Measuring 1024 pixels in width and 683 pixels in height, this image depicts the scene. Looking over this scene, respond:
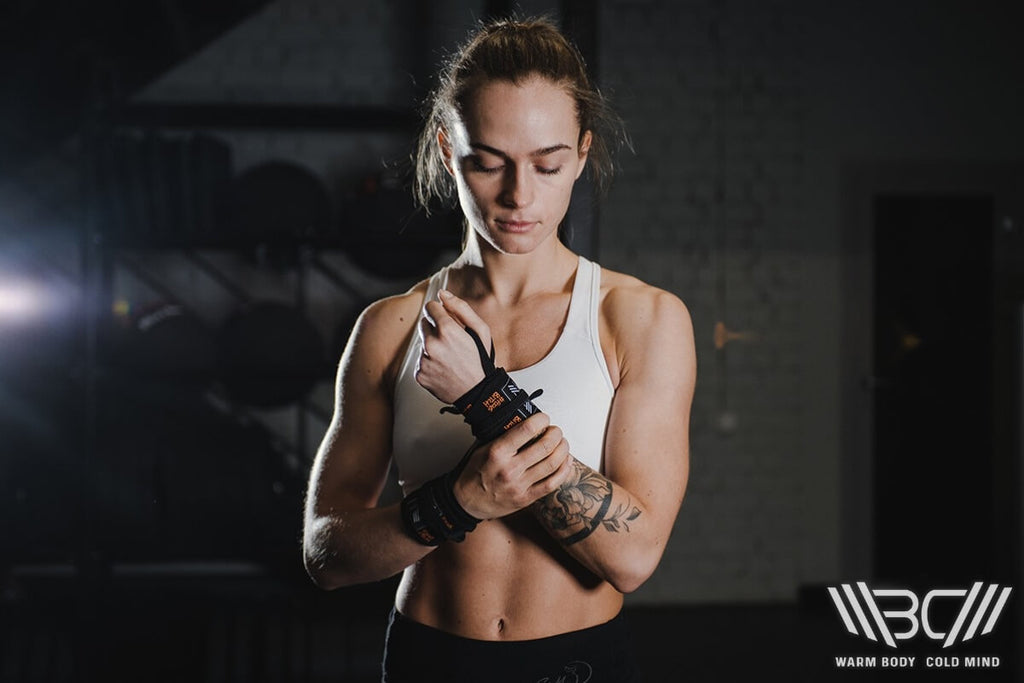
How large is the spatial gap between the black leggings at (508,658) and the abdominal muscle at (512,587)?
1cm

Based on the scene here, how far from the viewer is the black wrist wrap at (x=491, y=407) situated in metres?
1.15

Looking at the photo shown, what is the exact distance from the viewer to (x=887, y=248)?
4.85m

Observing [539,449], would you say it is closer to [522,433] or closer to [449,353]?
[522,433]

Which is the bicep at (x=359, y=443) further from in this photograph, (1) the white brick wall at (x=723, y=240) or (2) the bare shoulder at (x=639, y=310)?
(1) the white brick wall at (x=723, y=240)

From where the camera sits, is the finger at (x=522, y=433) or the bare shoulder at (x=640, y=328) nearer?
the finger at (x=522, y=433)

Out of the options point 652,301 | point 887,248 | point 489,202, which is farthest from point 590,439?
point 887,248

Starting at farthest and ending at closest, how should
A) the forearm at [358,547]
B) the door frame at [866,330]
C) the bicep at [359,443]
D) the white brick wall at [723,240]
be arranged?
the door frame at [866,330] < the white brick wall at [723,240] < the bicep at [359,443] < the forearm at [358,547]

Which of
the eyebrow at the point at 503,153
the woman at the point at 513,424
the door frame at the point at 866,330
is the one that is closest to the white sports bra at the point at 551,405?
the woman at the point at 513,424

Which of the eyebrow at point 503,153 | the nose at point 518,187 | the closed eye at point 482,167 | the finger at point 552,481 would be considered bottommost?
the finger at point 552,481

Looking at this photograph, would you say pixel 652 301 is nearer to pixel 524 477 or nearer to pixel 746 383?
pixel 524 477

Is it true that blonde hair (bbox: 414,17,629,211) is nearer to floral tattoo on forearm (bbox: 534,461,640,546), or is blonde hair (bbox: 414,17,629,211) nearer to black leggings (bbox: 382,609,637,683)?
floral tattoo on forearm (bbox: 534,461,640,546)

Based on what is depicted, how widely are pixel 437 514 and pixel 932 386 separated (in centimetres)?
441

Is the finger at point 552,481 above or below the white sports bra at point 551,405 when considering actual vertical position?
→ below

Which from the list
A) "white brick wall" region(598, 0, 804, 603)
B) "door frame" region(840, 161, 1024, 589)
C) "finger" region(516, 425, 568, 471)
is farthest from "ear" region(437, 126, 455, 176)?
"door frame" region(840, 161, 1024, 589)
